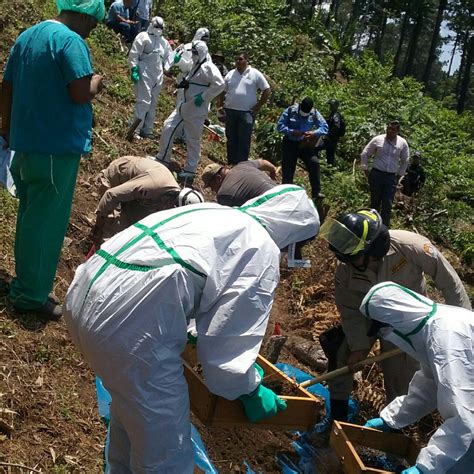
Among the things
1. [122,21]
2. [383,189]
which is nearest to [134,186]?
[383,189]

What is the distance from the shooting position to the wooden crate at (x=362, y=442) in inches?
158

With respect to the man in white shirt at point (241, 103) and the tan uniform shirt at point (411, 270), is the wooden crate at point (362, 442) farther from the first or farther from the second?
the man in white shirt at point (241, 103)

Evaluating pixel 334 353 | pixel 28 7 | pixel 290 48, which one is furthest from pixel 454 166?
pixel 334 353

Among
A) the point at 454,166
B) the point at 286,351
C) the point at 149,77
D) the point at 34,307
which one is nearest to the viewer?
the point at 34,307

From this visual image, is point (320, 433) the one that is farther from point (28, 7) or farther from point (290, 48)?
point (290, 48)

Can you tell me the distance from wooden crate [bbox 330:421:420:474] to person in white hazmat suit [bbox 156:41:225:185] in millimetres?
4794

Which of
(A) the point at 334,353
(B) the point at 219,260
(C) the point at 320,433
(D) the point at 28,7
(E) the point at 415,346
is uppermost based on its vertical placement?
(D) the point at 28,7

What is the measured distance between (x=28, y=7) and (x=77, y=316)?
30.1ft

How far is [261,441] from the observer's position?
15.5 feet

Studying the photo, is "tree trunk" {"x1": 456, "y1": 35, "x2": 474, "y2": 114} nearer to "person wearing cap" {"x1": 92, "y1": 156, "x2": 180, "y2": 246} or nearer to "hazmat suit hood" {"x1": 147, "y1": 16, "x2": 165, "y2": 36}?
"hazmat suit hood" {"x1": 147, "y1": 16, "x2": 165, "y2": 36}

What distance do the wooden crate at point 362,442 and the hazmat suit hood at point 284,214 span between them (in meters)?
1.75

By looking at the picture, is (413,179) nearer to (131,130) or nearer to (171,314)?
(131,130)

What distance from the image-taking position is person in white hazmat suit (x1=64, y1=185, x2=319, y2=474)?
2.46 m

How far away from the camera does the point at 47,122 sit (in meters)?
3.92
